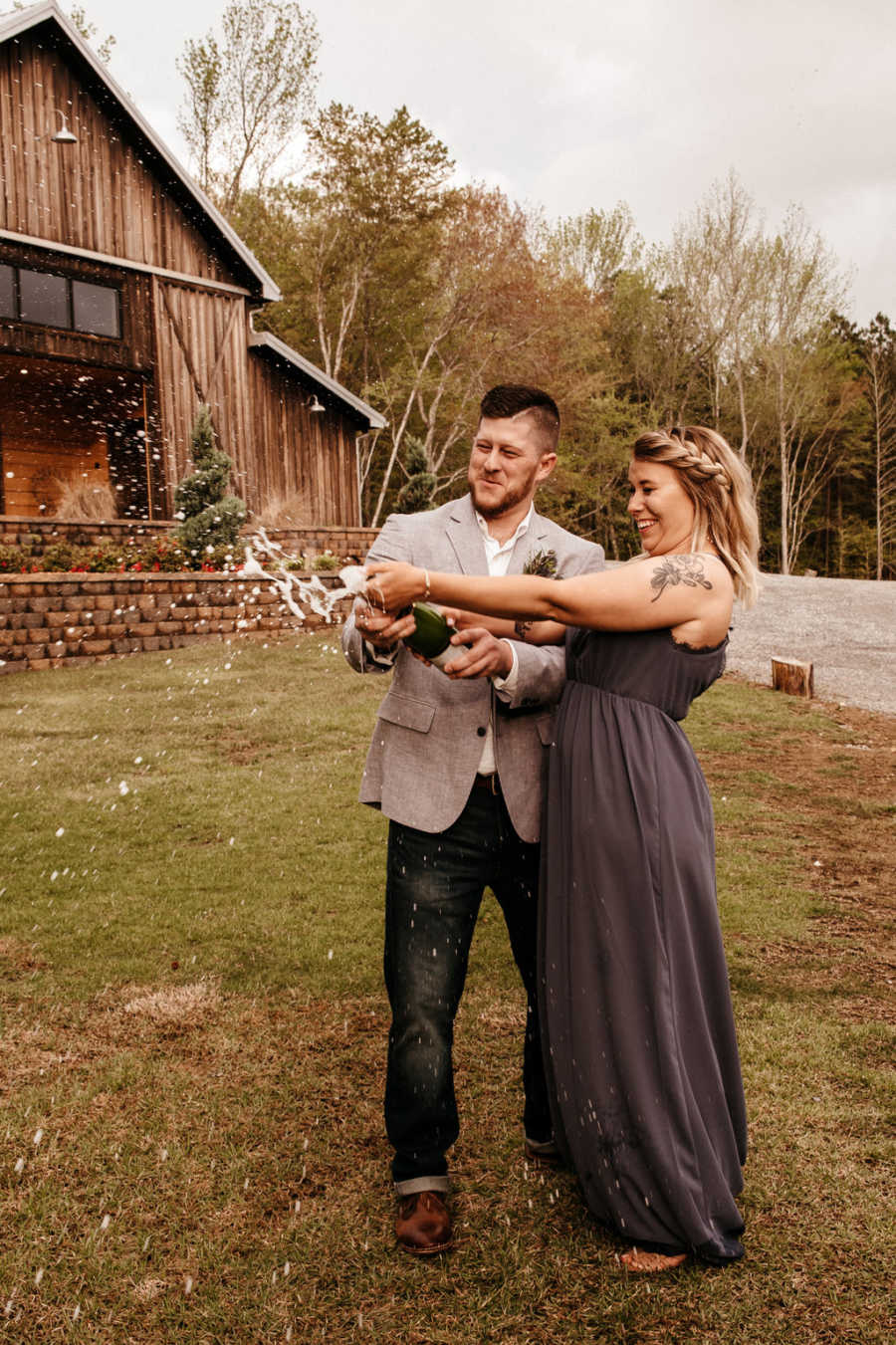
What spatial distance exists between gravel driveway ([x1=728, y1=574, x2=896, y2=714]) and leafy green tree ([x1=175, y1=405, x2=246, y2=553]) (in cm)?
883

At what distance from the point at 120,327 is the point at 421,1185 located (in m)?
20.0

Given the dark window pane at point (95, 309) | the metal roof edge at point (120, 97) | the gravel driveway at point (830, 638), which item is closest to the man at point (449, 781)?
the gravel driveway at point (830, 638)

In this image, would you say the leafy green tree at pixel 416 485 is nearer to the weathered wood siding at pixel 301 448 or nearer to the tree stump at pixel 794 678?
the weathered wood siding at pixel 301 448

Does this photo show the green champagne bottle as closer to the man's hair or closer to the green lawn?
the man's hair

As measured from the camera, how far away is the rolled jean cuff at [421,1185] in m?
2.99

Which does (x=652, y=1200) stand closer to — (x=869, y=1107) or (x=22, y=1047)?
(x=869, y=1107)

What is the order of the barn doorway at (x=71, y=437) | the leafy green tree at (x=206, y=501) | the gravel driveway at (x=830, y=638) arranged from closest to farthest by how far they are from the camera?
the gravel driveway at (x=830, y=638), the leafy green tree at (x=206, y=501), the barn doorway at (x=71, y=437)

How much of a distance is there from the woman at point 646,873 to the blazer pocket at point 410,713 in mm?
416

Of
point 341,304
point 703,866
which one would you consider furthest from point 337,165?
point 703,866

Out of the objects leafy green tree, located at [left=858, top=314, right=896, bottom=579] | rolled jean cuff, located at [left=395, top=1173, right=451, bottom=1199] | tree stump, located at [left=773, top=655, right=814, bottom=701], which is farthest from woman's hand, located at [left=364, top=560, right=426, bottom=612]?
leafy green tree, located at [left=858, top=314, right=896, bottom=579]

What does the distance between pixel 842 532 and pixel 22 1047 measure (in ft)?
163

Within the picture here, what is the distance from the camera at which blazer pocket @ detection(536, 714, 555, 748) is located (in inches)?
124

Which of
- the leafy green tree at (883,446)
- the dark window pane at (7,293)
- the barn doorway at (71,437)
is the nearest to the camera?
the dark window pane at (7,293)

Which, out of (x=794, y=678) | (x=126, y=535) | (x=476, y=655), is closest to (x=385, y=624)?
(x=476, y=655)
